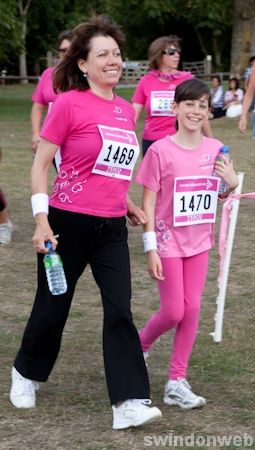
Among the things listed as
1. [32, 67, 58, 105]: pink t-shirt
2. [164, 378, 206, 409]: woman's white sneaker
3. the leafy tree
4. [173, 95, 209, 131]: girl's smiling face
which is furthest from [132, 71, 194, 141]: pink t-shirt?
the leafy tree

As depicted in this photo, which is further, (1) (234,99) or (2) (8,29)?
(2) (8,29)

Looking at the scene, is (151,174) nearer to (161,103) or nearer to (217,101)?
(161,103)

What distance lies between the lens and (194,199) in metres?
4.47

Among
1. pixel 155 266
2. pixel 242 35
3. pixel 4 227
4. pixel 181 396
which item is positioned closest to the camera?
pixel 155 266

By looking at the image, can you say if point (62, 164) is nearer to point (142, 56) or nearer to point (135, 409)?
point (135, 409)

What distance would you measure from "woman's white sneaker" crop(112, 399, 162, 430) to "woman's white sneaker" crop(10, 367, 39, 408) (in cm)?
50

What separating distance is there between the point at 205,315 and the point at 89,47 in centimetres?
257

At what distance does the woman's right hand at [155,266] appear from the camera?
428 centimetres

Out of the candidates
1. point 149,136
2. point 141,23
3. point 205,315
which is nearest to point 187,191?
point 205,315

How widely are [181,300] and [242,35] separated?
22.2 m

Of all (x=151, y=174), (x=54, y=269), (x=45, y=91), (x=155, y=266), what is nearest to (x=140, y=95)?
(x=45, y=91)

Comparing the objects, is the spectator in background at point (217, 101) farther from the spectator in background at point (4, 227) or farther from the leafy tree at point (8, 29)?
the spectator in background at point (4, 227)

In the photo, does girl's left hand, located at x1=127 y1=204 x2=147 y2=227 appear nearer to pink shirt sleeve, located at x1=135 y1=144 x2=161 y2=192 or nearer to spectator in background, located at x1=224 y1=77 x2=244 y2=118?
pink shirt sleeve, located at x1=135 y1=144 x2=161 y2=192

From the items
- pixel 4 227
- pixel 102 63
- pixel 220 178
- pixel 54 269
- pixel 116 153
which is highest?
pixel 102 63
